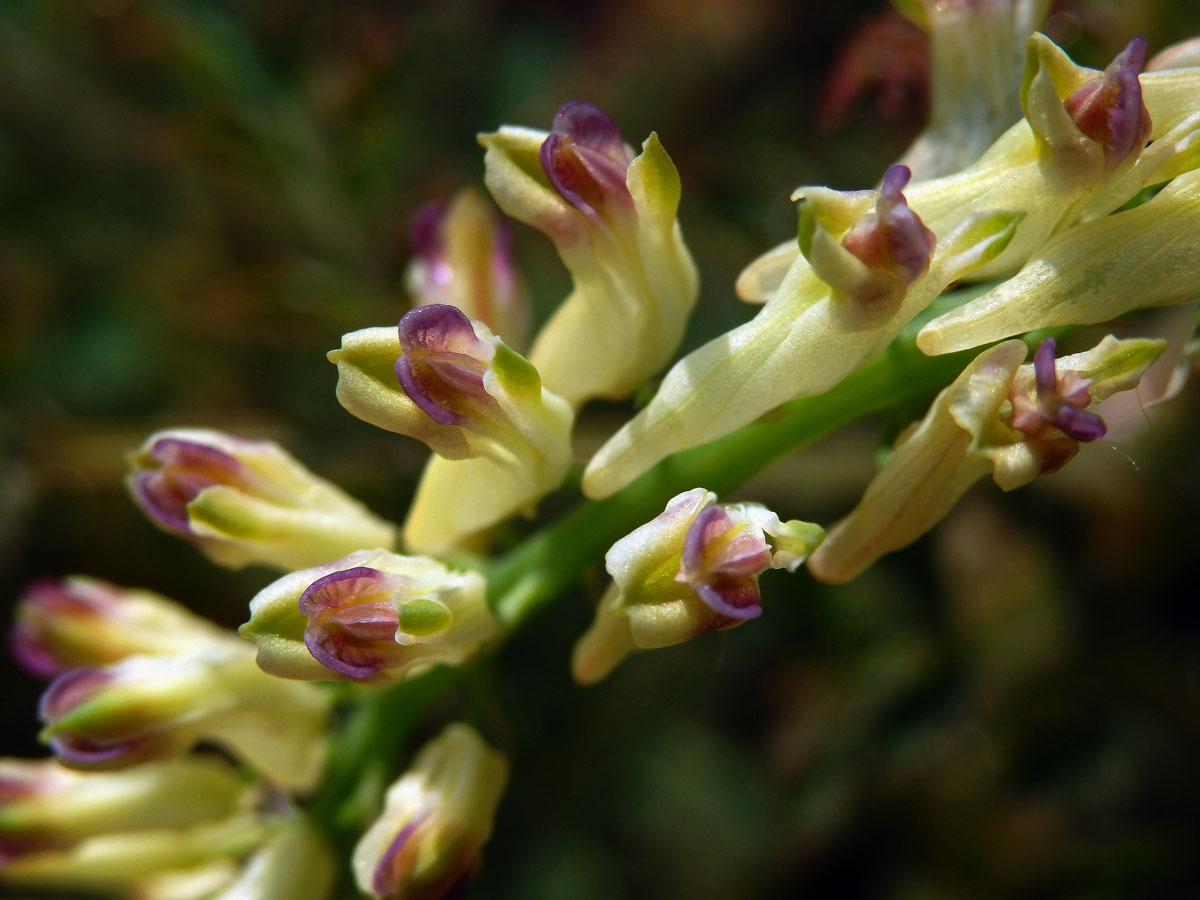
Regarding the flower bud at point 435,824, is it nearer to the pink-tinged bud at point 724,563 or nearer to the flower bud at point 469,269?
the pink-tinged bud at point 724,563

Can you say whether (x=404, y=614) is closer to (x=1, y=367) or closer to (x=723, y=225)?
(x=723, y=225)

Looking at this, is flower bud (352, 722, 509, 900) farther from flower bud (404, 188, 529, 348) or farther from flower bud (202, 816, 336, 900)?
flower bud (404, 188, 529, 348)

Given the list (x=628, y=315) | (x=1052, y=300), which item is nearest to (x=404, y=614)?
(x=628, y=315)

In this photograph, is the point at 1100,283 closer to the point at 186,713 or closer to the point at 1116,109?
the point at 1116,109

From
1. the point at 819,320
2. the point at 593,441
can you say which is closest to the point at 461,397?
the point at 819,320

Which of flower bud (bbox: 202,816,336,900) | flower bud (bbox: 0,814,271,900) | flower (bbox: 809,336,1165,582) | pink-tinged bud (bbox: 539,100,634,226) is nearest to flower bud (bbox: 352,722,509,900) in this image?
flower bud (bbox: 202,816,336,900)
